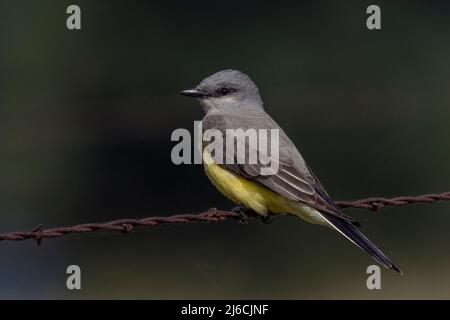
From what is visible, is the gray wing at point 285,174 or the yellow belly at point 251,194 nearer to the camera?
the gray wing at point 285,174

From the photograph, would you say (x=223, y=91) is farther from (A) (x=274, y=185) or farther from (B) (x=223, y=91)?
(A) (x=274, y=185)

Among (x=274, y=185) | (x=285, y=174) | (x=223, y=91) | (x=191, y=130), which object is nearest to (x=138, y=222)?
(x=274, y=185)

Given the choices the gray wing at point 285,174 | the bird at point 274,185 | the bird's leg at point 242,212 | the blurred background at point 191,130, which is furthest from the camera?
the blurred background at point 191,130

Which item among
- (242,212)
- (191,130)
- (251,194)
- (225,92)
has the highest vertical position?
(191,130)

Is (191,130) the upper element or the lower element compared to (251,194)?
upper

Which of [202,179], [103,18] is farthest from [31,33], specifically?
[202,179]

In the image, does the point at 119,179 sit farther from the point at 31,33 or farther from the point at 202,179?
the point at 31,33

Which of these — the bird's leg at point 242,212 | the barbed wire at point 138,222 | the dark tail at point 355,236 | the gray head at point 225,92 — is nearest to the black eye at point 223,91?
the gray head at point 225,92

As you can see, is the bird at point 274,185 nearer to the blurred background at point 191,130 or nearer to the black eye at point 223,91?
the black eye at point 223,91
